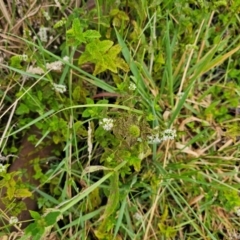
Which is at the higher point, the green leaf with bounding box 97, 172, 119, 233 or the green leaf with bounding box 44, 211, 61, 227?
the green leaf with bounding box 44, 211, 61, 227

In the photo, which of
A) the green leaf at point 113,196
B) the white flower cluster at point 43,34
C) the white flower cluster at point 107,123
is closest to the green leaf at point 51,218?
the green leaf at point 113,196

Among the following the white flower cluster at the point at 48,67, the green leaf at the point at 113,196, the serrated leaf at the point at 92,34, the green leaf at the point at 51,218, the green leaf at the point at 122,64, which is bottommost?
the green leaf at the point at 113,196

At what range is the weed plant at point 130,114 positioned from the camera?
143 centimetres

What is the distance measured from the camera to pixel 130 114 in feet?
4.42

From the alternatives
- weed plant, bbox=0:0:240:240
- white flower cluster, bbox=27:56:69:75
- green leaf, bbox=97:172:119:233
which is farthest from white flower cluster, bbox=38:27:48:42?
green leaf, bbox=97:172:119:233

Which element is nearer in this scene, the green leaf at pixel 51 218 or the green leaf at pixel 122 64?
the green leaf at pixel 51 218

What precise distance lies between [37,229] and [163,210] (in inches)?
20.1

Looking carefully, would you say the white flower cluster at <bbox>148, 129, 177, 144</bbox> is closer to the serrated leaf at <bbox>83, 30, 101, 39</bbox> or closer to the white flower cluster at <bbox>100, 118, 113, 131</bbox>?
the white flower cluster at <bbox>100, 118, 113, 131</bbox>

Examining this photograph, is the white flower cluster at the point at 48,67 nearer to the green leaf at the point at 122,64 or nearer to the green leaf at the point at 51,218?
the green leaf at the point at 122,64

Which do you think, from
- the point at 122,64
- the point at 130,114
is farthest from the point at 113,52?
the point at 130,114

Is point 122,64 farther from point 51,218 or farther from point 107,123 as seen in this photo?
point 51,218

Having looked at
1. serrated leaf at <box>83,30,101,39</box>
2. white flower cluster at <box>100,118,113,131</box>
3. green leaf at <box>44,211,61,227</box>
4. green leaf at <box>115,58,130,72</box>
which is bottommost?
green leaf at <box>44,211,61,227</box>

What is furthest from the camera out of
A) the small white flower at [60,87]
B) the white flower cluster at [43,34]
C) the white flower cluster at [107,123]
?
the white flower cluster at [43,34]

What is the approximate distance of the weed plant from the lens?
1.43m
